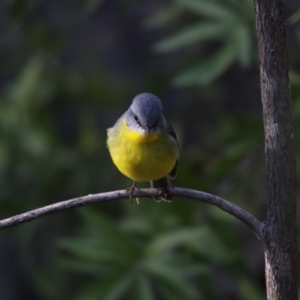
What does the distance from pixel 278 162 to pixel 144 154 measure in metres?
1.34

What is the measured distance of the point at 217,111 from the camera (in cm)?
700

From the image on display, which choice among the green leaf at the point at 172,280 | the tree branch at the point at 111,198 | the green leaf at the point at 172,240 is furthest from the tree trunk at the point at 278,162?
the green leaf at the point at 172,240

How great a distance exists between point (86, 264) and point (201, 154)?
6.79 ft

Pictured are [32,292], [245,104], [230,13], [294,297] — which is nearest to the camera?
[294,297]

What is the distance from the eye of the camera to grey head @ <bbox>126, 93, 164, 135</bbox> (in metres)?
3.69

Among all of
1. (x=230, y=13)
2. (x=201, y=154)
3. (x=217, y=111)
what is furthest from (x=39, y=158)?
(x=230, y=13)

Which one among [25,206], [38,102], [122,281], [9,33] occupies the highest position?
[9,33]

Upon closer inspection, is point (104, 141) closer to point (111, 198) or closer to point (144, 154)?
point (144, 154)

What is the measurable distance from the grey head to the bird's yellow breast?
37 millimetres

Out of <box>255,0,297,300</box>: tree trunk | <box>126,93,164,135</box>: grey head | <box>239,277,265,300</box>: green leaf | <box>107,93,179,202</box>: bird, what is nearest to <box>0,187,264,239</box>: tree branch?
<box>255,0,297,300</box>: tree trunk

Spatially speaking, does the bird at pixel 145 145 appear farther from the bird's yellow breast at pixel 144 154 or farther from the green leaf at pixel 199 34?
the green leaf at pixel 199 34

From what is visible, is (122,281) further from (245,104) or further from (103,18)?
(103,18)

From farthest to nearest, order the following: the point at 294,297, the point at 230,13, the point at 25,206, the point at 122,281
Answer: the point at 25,206
the point at 230,13
the point at 122,281
the point at 294,297

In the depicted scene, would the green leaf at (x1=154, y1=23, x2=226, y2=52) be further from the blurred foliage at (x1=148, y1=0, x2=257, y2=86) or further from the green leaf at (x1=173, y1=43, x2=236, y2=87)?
the green leaf at (x1=173, y1=43, x2=236, y2=87)
